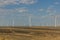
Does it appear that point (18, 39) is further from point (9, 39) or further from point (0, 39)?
point (0, 39)

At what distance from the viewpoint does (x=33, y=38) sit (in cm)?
3672

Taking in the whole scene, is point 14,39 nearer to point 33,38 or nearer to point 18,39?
point 18,39

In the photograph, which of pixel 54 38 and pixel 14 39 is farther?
pixel 54 38

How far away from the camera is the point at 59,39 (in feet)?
118

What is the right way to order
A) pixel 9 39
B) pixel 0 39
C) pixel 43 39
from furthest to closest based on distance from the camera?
pixel 43 39 < pixel 9 39 < pixel 0 39

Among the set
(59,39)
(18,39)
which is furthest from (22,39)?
(59,39)

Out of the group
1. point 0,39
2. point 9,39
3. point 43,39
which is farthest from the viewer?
point 43,39

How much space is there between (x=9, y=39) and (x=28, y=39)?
310 cm

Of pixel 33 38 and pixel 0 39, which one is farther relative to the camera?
pixel 33 38

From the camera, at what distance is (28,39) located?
35.5 metres

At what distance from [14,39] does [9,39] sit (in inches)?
40.9

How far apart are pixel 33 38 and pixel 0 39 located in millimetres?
6694

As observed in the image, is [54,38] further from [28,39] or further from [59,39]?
[28,39]

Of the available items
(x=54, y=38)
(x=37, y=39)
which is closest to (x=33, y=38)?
(x=37, y=39)
